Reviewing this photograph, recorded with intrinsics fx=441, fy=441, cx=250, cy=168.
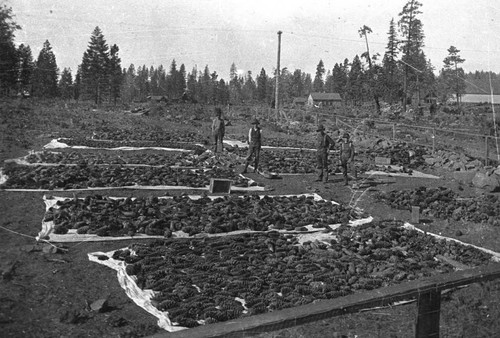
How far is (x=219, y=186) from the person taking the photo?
44.7ft

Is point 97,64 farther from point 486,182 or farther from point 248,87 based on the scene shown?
point 248,87

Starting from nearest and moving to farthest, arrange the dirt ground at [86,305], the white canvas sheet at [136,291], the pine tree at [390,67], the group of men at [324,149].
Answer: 1. the dirt ground at [86,305]
2. the white canvas sheet at [136,291]
3. the group of men at [324,149]
4. the pine tree at [390,67]

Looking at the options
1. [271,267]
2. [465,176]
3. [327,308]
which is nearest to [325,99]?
[465,176]

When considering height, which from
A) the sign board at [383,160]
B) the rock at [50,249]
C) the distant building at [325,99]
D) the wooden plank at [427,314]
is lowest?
the rock at [50,249]

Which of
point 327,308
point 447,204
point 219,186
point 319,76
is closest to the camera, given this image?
point 327,308

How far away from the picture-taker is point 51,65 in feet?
295

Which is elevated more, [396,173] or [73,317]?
[396,173]

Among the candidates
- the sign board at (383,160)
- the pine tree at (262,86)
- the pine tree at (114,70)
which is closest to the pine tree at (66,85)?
the pine tree at (114,70)

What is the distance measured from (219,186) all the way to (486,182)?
9333mm

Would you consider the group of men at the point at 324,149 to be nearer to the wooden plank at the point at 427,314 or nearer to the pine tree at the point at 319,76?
the wooden plank at the point at 427,314

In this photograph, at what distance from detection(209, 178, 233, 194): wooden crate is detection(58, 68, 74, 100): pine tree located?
9779cm

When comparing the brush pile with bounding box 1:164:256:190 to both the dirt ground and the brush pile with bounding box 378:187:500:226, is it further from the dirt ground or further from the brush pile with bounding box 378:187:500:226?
the brush pile with bounding box 378:187:500:226

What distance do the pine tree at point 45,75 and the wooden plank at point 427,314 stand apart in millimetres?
87900

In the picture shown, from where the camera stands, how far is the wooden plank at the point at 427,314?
129 inches
